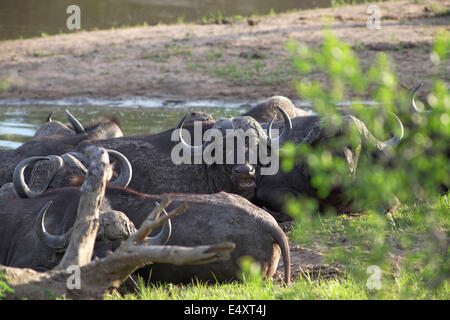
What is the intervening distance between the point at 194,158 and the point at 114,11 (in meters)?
18.0

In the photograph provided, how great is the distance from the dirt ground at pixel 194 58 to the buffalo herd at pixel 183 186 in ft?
16.9

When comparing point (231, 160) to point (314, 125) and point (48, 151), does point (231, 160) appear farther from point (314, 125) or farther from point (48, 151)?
point (48, 151)

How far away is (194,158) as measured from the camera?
331 inches

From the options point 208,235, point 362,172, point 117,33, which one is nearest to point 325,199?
point 208,235

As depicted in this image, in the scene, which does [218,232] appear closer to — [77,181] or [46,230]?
[46,230]

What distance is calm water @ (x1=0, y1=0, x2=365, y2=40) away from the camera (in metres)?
22.4

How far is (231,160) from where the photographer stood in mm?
8047

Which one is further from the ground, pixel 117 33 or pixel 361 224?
pixel 117 33

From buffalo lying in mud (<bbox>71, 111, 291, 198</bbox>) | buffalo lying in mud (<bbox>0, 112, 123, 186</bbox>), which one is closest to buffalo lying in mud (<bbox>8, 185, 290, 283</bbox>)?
buffalo lying in mud (<bbox>71, 111, 291, 198</bbox>)

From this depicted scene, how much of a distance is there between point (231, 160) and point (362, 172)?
14.3 feet

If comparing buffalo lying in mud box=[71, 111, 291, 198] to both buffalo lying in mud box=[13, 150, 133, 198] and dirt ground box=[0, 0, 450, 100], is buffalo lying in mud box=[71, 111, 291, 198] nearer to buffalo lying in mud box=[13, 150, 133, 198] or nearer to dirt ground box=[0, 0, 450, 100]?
buffalo lying in mud box=[13, 150, 133, 198]

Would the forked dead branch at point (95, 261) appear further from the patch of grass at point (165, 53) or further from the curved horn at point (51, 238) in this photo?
the patch of grass at point (165, 53)

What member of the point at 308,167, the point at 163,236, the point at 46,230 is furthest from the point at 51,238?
the point at 308,167
